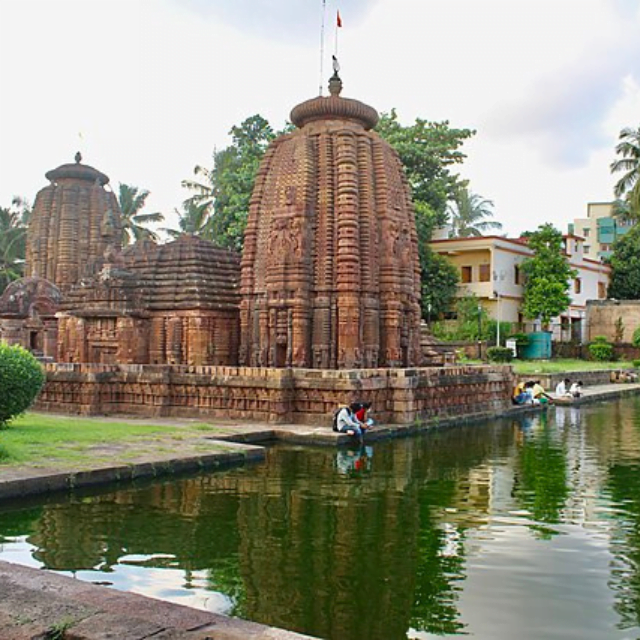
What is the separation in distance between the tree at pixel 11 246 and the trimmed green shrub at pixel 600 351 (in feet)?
112

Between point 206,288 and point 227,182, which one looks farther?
point 227,182

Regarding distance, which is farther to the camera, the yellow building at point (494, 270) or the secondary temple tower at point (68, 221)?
the yellow building at point (494, 270)

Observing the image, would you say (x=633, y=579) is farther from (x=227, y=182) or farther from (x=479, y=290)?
(x=479, y=290)

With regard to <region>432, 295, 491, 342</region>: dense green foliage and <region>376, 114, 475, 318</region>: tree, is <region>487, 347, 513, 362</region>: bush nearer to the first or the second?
<region>432, 295, 491, 342</region>: dense green foliage

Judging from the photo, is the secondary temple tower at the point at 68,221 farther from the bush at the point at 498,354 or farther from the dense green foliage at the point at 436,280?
the bush at the point at 498,354

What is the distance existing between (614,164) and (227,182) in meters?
22.0

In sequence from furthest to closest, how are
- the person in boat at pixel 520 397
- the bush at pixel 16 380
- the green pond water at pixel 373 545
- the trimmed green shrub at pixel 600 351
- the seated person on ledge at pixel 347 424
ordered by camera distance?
the trimmed green shrub at pixel 600 351 < the person in boat at pixel 520 397 < the seated person on ledge at pixel 347 424 < the bush at pixel 16 380 < the green pond water at pixel 373 545

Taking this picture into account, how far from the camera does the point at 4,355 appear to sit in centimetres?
1161

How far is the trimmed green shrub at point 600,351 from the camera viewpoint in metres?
40.2

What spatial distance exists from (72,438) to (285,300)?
26.9 ft

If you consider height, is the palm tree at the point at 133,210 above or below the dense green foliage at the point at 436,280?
above

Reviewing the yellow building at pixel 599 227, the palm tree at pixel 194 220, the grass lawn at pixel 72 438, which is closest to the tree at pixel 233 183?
the palm tree at pixel 194 220

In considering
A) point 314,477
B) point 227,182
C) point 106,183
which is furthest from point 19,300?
point 314,477

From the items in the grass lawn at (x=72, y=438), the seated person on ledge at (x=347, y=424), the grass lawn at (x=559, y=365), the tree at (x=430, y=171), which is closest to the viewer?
the grass lawn at (x=72, y=438)
